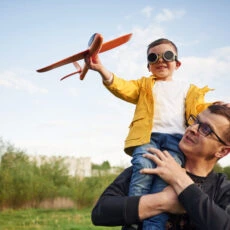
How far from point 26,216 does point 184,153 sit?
A: 383 inches

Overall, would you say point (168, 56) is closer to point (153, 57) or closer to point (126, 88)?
point (153, 57)

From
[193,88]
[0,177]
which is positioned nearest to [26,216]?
[0,177]

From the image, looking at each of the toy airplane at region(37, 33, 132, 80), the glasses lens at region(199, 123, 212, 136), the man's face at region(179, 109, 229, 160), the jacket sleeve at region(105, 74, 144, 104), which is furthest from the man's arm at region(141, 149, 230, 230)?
the toy airplane at region(37, 33, 132, 80)

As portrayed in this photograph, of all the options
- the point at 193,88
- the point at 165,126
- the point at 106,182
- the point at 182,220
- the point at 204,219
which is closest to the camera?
the point at 204,219

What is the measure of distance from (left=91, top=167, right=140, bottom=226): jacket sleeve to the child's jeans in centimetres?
9

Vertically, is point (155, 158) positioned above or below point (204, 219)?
above

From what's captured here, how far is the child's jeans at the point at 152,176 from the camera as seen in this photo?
7.69ft

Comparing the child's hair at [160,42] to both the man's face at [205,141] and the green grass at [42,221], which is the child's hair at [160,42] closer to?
the man's face at [205,141]

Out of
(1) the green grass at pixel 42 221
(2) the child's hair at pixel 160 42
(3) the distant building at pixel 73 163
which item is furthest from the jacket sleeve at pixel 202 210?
(3) the distant building at pixel 73 163

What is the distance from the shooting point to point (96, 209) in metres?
2.44

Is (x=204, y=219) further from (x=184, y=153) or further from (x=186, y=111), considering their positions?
(x=186, y=111)

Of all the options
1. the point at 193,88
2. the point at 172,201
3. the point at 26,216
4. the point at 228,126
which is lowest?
the point at 26,216

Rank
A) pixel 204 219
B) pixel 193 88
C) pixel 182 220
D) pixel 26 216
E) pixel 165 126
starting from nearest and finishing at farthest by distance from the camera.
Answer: pixel 204 219 → pixel 182 220 → pixel 165 126 → pixel 193 88 → pixel 26 216

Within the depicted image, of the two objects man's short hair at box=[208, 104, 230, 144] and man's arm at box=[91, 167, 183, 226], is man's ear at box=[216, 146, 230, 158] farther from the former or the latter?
man's arm at box=[91, 167, 183, 226]
